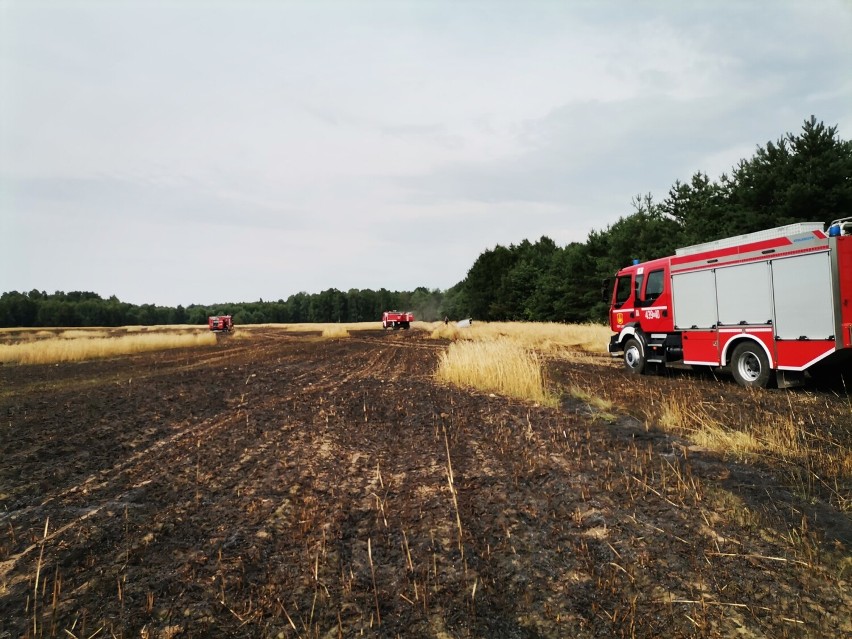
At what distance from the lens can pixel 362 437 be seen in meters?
6.65

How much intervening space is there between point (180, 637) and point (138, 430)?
572 centimetres

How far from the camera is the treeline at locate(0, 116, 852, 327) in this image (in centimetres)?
→ 2294

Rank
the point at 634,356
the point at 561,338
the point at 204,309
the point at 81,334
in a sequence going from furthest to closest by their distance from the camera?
the point at 204,309, the point at 81,334, the point at 561,338, the point at 634,356

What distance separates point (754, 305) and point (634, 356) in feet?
13.9

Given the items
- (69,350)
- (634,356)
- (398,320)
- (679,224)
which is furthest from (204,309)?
(634,356)

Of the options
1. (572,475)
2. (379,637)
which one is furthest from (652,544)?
(379,637)

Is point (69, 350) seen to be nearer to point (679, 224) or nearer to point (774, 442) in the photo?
point (774, 442)

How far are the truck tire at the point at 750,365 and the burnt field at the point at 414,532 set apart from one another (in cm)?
A: 249

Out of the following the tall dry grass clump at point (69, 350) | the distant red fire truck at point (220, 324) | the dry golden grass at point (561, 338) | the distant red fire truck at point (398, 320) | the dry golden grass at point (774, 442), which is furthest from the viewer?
the distant red fire truck at point (220, 324)

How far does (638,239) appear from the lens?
38.2 m

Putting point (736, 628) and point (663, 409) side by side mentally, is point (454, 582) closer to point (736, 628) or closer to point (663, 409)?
point (736, 628)

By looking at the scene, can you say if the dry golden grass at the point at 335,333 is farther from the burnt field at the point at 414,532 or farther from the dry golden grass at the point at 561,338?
the burnt field at the point at 414,532

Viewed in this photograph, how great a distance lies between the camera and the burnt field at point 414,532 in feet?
8.77

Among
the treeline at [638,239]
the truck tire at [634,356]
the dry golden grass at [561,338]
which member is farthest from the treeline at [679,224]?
the truck tire at [634,356]
